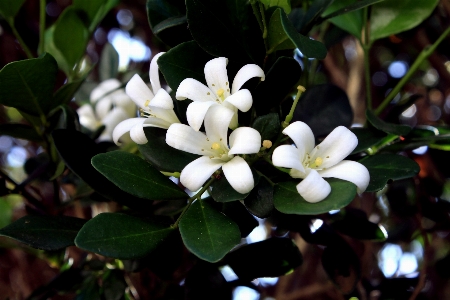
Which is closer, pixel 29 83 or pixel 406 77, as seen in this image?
pixel 29 83

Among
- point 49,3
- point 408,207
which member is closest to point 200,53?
point 408,207

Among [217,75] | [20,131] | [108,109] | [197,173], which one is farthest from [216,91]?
[108,109]

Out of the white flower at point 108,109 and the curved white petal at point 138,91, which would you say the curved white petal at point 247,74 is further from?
the white flower at point 108,109

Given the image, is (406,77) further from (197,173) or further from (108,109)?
(108,109)

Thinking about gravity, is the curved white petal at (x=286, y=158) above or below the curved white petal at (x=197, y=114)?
below

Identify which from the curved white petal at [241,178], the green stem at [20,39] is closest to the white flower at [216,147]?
the curved white petal at [241,178]

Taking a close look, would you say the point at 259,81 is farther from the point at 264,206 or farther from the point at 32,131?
the point at 32,131
